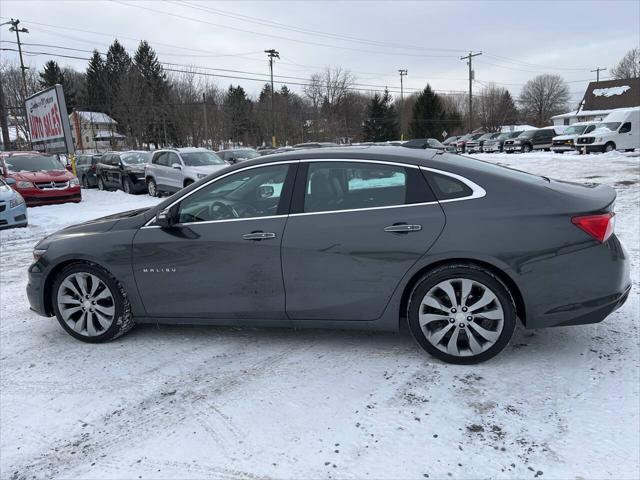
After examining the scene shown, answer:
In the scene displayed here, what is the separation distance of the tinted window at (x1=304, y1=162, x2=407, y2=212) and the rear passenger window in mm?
208

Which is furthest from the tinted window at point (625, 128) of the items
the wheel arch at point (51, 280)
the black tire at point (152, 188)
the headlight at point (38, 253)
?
the headlight at point (38, 253)

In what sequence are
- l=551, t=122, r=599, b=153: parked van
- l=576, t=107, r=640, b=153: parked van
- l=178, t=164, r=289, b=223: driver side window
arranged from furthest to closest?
l=551, t=122, r=599, b=153: parked van, l=576, t=107, r=640, b=153: parked van, l=178, t=164, r=289, b=223: driver side window

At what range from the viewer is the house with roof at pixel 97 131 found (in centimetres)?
5962

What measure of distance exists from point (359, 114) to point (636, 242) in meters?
75.9

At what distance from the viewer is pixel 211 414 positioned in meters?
3.07

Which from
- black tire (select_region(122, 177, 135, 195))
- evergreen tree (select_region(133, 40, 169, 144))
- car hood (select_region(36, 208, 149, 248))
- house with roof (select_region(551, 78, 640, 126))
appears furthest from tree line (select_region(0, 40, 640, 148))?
car hood (select_region(36, 208, 149, 248))

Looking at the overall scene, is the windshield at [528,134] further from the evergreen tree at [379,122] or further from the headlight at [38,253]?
the headlight at [38,253]

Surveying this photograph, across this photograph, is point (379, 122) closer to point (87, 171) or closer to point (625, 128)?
point (625, 128)

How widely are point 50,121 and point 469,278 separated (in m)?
20.3

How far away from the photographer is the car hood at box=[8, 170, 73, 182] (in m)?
14.4

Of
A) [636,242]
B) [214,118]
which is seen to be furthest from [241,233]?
[214,118]

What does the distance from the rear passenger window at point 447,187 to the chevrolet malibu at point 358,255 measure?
0.01 m

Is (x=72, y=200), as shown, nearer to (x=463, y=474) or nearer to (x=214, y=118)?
(x=463, y=474)

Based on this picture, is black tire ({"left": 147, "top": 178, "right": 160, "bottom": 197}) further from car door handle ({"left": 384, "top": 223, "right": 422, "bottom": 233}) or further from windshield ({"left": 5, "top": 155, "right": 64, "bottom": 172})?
car door handle ({"left": 384, "top": 223, "right": 422, "bottom": 233})
